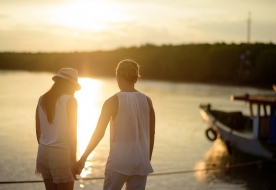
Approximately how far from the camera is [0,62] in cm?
9238

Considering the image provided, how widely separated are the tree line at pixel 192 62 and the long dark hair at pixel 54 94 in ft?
292

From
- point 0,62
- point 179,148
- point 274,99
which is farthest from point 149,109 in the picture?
point 0,62

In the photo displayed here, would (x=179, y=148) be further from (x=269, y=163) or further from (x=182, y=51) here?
(x=182, y=51)

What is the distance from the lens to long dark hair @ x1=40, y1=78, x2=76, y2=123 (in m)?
Result: 5.28

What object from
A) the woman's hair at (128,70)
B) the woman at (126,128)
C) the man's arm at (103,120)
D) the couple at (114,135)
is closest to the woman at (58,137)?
the couple at (114,135)

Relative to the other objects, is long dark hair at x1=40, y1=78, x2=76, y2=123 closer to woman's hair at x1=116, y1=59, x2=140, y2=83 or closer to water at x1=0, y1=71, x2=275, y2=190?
woman's hair at x1=116, y1=59, x2=140, y2=83

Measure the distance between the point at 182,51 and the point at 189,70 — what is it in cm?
871

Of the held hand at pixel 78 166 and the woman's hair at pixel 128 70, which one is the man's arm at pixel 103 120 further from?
the woman's hair at pixel 128 70

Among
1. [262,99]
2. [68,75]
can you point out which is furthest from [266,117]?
[68,75]

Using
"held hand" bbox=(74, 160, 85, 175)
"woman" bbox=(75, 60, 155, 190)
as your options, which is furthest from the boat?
"woman" bbox=(75, 60, 155, 190)

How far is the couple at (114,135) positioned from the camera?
4.85m

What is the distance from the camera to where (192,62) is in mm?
120375

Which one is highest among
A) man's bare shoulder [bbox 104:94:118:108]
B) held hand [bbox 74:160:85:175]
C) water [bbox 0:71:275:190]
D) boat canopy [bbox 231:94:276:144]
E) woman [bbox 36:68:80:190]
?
man's bare shoulder [bbox 104:94:118:108]

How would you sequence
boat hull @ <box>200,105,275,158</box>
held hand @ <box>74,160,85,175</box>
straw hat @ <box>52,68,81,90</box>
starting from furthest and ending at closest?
boat hull @ <box>200,105,275,158</box>
straw hat @ <box>52,68,81,90</box>
held hand @ <box>74,160,85,175</box>
